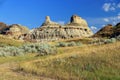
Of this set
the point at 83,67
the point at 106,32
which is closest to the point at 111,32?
the point at 106,32

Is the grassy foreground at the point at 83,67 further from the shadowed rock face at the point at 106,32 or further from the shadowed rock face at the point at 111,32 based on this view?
the shadowed rock face at the point at 106,32

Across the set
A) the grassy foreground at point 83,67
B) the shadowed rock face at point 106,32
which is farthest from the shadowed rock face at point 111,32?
the grassy foreground at point 83,67

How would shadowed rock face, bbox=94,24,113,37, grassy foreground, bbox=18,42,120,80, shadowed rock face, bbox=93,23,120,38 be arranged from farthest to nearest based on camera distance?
shadowed rock face, bbox=94,24,113,37, shadowed rock face, bbox=93,23,120,38, grassy foreground, bbox=18,42,120,80

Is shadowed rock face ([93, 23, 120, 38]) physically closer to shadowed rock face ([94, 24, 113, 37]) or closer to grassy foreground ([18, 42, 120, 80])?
shadowed rock face ([94, 24, 113, 37])

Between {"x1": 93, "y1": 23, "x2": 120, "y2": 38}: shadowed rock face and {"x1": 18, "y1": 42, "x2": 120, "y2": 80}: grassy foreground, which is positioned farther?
{"x1": 93, "y1": 23, "x2": 120, "y2": 38}: shadowed rock face

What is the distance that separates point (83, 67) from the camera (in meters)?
19.4

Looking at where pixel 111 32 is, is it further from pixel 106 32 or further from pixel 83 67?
pixel 83 67

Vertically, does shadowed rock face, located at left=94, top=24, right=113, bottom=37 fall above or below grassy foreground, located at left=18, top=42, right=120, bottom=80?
above

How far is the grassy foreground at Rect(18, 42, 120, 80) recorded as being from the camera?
1775cm

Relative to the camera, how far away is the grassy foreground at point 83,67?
17.8m

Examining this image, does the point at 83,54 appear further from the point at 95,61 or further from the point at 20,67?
the point at 20,67

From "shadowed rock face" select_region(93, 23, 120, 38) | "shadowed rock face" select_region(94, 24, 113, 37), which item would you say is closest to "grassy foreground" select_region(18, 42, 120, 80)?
"shadowed rock face" select_region(93, 23, 120, 38)

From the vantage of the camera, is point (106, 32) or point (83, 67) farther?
point (106, 32)

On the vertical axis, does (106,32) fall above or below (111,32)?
above
